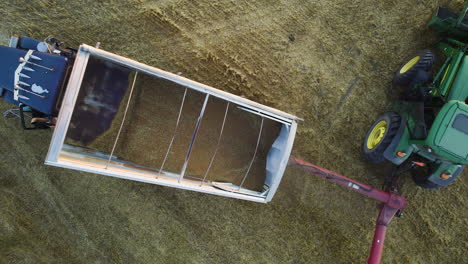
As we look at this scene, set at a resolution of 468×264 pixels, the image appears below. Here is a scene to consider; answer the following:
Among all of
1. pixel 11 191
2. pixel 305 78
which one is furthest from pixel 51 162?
pixel 305 78

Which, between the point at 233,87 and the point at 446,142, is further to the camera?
the point at 233,87

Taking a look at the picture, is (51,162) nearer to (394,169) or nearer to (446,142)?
(446,142)

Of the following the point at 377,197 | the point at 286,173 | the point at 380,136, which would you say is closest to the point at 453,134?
the point at 380,136

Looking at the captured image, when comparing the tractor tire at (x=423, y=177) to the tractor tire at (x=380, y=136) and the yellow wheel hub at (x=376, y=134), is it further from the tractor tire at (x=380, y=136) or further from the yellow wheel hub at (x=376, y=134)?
the yellow wheel hub at (x=376, y=134)

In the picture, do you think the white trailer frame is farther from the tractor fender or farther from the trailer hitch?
the tractor fender

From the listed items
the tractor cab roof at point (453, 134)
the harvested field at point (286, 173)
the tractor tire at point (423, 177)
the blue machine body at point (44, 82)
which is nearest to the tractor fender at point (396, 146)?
the tractor cab roof at point (453, 134)

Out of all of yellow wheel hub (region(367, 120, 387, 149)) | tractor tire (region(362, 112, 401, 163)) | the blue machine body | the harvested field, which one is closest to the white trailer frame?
the blue machine body
